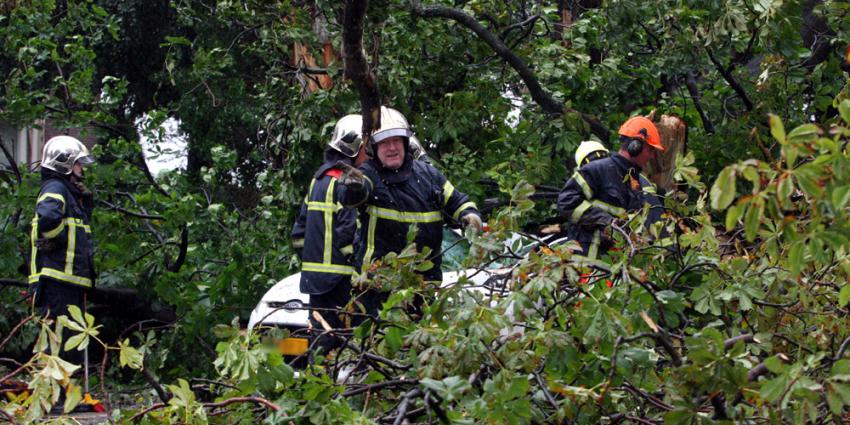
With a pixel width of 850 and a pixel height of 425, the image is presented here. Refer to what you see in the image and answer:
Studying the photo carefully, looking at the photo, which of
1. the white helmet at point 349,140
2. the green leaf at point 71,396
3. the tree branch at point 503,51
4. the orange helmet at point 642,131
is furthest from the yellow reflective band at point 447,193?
the green leaf at point 71,396

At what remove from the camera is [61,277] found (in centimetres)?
773

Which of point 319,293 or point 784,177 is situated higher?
point 784,177

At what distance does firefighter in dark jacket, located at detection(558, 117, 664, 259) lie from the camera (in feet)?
21.2

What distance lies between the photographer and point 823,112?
7902mm

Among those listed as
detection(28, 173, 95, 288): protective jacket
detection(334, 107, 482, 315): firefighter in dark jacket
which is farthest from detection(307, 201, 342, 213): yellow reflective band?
detection(28, 173, 95, 288): protective jacket

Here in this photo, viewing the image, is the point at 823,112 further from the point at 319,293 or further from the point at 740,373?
the point at 740,373

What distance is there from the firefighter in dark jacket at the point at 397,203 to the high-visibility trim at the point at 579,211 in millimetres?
657

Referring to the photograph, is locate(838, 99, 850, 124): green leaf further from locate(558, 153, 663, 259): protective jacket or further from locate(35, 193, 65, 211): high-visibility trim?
locate(35, 193, 65, 211): high-visibility trim

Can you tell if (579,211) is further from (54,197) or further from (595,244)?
(54,197)

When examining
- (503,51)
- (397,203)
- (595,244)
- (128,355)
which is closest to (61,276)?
(397,203)

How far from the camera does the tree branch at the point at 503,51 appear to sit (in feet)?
25.6

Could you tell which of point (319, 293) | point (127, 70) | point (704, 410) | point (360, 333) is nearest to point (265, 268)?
point (319, 293)

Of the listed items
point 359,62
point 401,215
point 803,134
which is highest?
point 359,62

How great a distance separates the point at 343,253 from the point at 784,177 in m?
4.09
